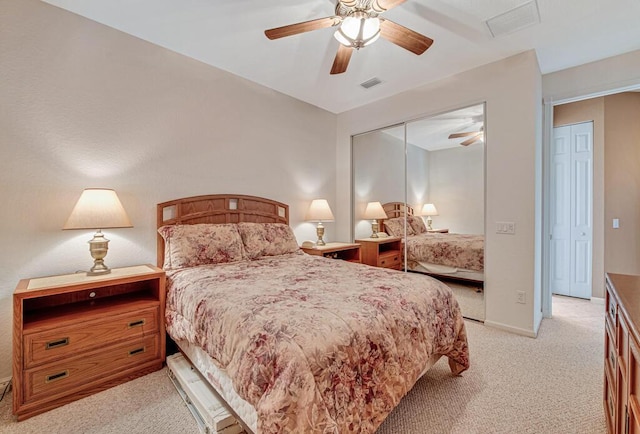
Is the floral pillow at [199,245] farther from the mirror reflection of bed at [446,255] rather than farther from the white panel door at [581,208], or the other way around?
the white panel door at [581,208]

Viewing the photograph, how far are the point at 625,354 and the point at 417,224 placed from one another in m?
2.66

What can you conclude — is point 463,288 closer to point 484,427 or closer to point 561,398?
point 561,398

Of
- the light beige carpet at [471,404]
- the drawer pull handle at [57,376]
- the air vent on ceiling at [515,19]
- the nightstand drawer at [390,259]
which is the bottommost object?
the light beige carpet at [471,404]

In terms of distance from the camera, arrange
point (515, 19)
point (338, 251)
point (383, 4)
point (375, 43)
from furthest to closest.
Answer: point (338, 251) < point (375, 43) < point (515, 19) < point (383, 4)

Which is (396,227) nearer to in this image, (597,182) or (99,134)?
(597,182)

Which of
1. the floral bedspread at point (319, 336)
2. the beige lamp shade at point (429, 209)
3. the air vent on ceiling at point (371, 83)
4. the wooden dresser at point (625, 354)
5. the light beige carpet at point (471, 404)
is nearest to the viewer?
the wooden dresser at point (625, 354)

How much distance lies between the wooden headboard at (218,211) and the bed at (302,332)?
0.23 feet

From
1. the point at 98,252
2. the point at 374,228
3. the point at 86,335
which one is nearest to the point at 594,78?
the point at 374,228

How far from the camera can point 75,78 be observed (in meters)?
2.35

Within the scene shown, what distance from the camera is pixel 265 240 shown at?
315 centimetres

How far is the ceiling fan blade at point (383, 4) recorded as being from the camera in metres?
1.75

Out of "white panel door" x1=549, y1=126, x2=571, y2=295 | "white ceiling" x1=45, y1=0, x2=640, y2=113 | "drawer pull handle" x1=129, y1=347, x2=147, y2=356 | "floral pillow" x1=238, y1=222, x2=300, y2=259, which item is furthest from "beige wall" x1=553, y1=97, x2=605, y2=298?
"drawer pull handle" x1=129, y1=347, x2=147, y2=356

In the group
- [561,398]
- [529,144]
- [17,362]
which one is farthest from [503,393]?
[17,362]

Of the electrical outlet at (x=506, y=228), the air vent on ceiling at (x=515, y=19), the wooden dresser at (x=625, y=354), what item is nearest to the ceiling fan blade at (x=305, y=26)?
the air vent on ceiling at (x=515, y=19)
